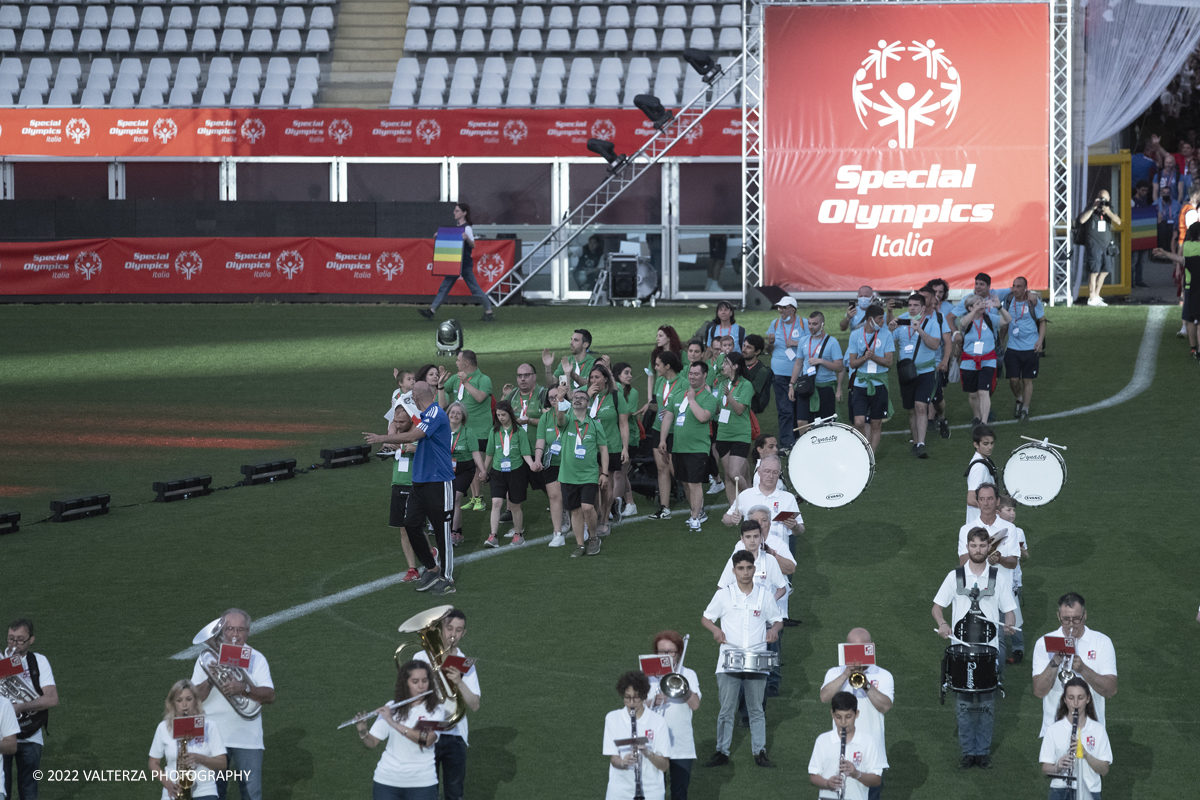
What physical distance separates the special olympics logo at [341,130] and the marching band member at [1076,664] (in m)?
25.9

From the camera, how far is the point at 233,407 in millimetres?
22109

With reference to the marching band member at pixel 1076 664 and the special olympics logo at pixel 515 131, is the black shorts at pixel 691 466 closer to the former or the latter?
the marching band member at pixel 1076 664

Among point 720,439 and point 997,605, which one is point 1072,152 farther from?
point 997,605

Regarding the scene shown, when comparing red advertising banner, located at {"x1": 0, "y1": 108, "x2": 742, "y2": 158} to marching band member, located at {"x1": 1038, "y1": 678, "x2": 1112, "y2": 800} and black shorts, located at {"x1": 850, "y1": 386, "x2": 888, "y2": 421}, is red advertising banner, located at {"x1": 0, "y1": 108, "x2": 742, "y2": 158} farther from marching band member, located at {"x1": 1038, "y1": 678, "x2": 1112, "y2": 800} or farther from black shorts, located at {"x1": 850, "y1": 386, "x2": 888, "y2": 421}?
marching band member, located at {"x1": 1038, "y1": 678, "x2": 1112, "y2": 800}

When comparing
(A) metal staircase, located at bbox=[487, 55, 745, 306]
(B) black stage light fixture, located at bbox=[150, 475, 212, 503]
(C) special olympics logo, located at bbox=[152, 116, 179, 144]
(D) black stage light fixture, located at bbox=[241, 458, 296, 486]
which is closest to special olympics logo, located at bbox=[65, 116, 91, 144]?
(C) special olympics logo, located at bbox=[152, 116, 179, 144]

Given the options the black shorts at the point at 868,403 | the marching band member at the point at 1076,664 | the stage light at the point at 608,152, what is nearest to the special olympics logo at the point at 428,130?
the stage light at the point at 608,152

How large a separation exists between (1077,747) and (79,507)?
11.8 m

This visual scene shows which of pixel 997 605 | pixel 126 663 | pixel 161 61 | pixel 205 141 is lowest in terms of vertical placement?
pixel 126 663

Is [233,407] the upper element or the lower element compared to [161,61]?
lower

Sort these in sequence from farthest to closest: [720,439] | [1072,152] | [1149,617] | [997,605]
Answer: [1072,152] → [720,439] → [1149,617] → [997,605]

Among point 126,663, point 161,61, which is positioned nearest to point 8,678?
point 126,663

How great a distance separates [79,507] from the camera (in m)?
16.6

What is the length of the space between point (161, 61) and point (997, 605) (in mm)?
32715

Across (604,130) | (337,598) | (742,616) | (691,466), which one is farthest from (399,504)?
(604,130)
